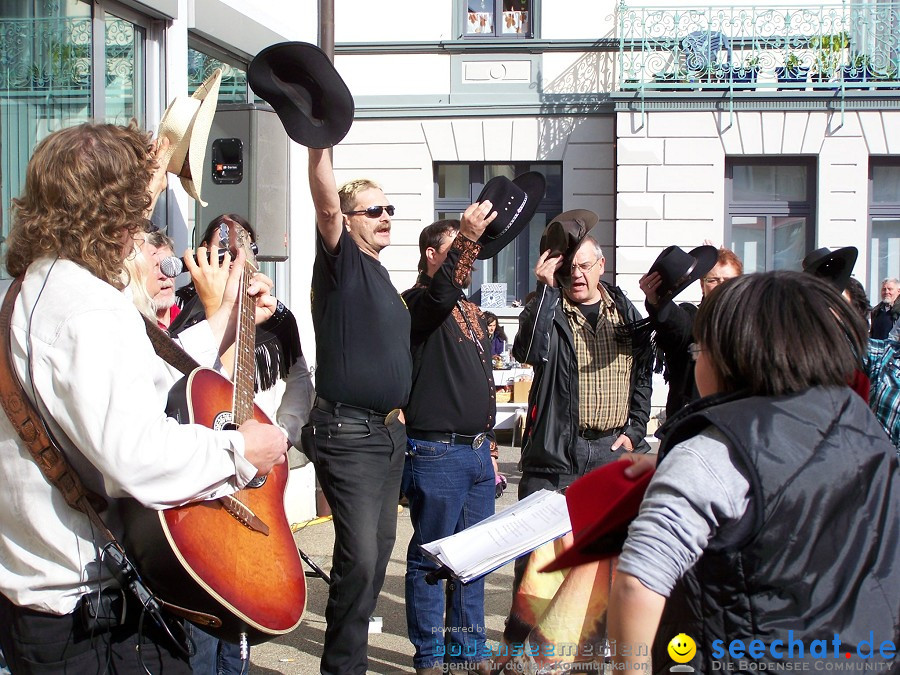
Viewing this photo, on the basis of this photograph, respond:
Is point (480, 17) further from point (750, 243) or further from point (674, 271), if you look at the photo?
point (674, 271)

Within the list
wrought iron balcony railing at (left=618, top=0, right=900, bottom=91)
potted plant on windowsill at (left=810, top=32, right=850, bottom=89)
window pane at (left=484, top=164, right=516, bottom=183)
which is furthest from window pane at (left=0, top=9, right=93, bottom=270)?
potted plant on windowsill at (left=810, top=32, right=850, bottom=89)

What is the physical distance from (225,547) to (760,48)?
44.6 feet

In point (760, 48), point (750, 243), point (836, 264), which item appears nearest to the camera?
point (836, 264)

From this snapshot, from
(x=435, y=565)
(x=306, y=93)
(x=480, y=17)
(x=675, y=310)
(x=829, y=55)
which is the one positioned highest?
(x=480, y=17)

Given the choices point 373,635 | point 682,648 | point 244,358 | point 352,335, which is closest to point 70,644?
point 244,358

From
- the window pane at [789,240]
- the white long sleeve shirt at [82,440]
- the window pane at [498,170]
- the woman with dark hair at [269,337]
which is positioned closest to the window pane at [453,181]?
the window pane at [498,170]

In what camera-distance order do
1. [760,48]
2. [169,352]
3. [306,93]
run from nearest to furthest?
[169,352] → [306,93] → [760,48]

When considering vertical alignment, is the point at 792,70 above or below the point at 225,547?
above

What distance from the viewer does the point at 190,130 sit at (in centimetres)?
396

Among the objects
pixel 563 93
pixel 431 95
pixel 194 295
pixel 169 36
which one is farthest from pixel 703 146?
pixel 194 295

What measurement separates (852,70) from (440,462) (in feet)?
38.5

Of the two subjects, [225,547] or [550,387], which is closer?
[225,547]

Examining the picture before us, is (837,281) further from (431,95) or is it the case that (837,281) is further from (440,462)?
(431,95)

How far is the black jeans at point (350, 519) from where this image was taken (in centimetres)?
373
